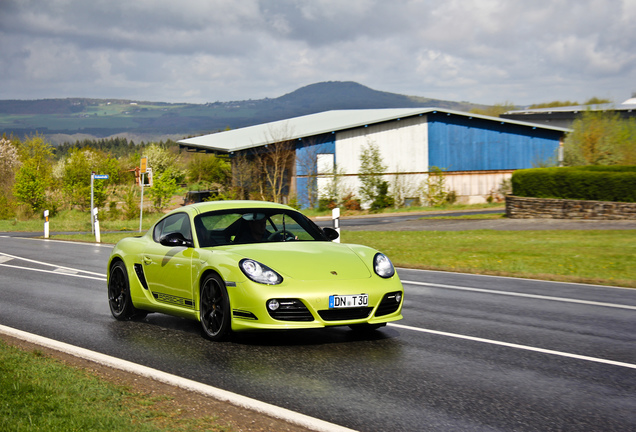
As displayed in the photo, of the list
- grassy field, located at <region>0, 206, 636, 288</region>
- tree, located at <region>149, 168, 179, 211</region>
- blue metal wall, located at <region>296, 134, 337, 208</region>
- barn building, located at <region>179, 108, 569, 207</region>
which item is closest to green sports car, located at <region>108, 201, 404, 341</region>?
grassy field, located at <region>0, 206, 636, 288</region>

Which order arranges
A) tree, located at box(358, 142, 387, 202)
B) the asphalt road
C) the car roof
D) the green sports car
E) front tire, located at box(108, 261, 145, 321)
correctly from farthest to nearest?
1. tree, located at box(358, 142, 387, 202)
2. front tire, located at box(108, 261, 145, 321)
3. the car roof
4. the green sports car
5. the asphalt road

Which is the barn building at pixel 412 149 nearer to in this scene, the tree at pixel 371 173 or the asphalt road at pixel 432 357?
the tree at pixel 371 173

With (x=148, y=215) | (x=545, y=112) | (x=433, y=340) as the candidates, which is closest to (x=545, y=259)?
(x=433, y=340)

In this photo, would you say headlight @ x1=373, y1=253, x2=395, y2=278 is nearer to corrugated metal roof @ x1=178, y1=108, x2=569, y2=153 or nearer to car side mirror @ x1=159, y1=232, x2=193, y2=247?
car side mirror @ x1=159, y1=232, x2=193, y2=247

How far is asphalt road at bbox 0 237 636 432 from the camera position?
15.8 ft

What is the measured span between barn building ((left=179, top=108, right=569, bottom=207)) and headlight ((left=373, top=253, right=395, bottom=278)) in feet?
111

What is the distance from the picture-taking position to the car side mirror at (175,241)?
751 cm

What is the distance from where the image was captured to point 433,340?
7.31 m

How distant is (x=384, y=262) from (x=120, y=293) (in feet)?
11.7

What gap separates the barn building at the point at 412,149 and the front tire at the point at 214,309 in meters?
34.2

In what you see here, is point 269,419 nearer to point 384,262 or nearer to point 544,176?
point 384,262

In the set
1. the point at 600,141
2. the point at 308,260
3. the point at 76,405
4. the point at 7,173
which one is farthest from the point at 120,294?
the point at 7,173

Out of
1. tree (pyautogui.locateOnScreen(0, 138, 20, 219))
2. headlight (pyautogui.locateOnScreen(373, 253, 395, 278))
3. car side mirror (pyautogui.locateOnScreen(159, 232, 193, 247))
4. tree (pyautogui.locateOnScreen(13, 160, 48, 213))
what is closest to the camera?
headlight (pyautogui.locateOnScreen(373, 253, 395, 278))

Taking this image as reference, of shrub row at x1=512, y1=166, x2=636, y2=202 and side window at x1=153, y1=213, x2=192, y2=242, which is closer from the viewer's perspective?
side window at x1=153, y1=213, x2=192, y2=242
